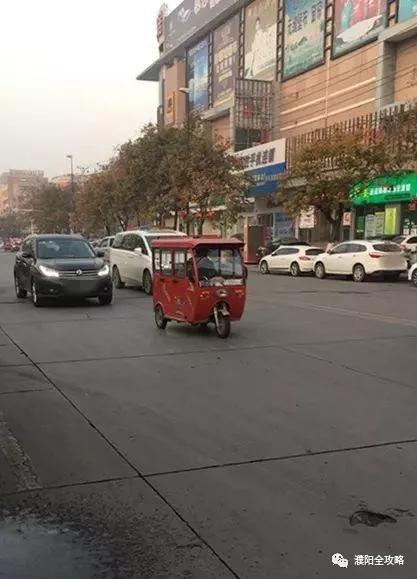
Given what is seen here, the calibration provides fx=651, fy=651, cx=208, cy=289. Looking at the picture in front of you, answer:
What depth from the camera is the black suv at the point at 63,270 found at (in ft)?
48.2

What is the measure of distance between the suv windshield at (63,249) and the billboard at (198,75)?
A: 45.5m

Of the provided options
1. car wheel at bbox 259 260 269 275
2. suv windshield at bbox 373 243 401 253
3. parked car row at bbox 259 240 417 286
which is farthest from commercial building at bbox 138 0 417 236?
suv windshield at bbox 373 243 401 253

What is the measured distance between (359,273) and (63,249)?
12282mm

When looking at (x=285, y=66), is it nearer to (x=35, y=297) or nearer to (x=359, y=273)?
(x=359, y=273)

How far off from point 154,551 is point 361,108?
39.0 metres

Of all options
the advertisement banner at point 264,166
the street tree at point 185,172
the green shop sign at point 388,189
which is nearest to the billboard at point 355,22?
the advertisement banner at point 264,166

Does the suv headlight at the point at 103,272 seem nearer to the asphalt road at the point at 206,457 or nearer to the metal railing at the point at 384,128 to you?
the asphalt road at the point at 206,457

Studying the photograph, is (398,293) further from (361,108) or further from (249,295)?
(361,108)

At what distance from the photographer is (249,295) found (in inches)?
720

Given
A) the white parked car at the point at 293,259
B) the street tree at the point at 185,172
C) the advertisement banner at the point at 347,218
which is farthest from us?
the street tree at the point at 185,172

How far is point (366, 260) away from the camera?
23875 millimetres

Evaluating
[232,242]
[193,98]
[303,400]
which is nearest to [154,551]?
[303,400]

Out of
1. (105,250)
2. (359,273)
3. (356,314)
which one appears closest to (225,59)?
(105,250)

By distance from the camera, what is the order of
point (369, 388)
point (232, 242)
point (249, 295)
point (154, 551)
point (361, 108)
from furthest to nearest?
point (361, 108) → point (249, 295) → point (232, 242) → point (369, 388) → point (154, 551)
